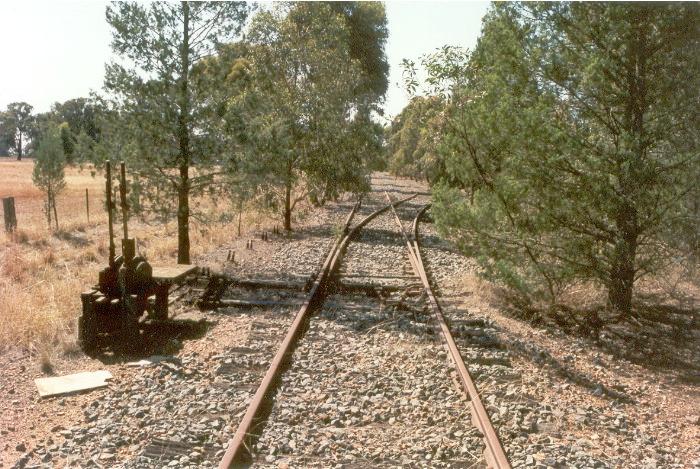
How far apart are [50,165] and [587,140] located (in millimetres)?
24210

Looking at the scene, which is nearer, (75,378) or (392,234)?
(75,378)

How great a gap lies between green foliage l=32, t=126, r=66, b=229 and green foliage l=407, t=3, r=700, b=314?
22486mm

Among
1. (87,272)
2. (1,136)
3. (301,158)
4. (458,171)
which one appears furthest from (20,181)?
(1,136)

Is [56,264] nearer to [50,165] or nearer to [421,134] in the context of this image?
[421,134]

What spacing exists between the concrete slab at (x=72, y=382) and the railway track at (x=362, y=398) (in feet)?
5.64

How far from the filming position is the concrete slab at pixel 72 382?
20.2 ft

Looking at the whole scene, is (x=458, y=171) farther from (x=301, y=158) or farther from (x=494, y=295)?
(x=301, y=158)

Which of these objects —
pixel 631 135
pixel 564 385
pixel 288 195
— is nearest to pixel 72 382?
pixel 564 385

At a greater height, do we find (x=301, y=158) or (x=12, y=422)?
(x=301, y=158)

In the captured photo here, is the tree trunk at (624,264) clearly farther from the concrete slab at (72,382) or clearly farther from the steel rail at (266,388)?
the concrete slab at (72,382)

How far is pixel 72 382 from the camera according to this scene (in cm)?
639

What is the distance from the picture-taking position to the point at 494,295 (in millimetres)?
10492

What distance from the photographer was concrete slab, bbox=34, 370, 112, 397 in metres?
6.15

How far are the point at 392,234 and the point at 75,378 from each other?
1345cm
